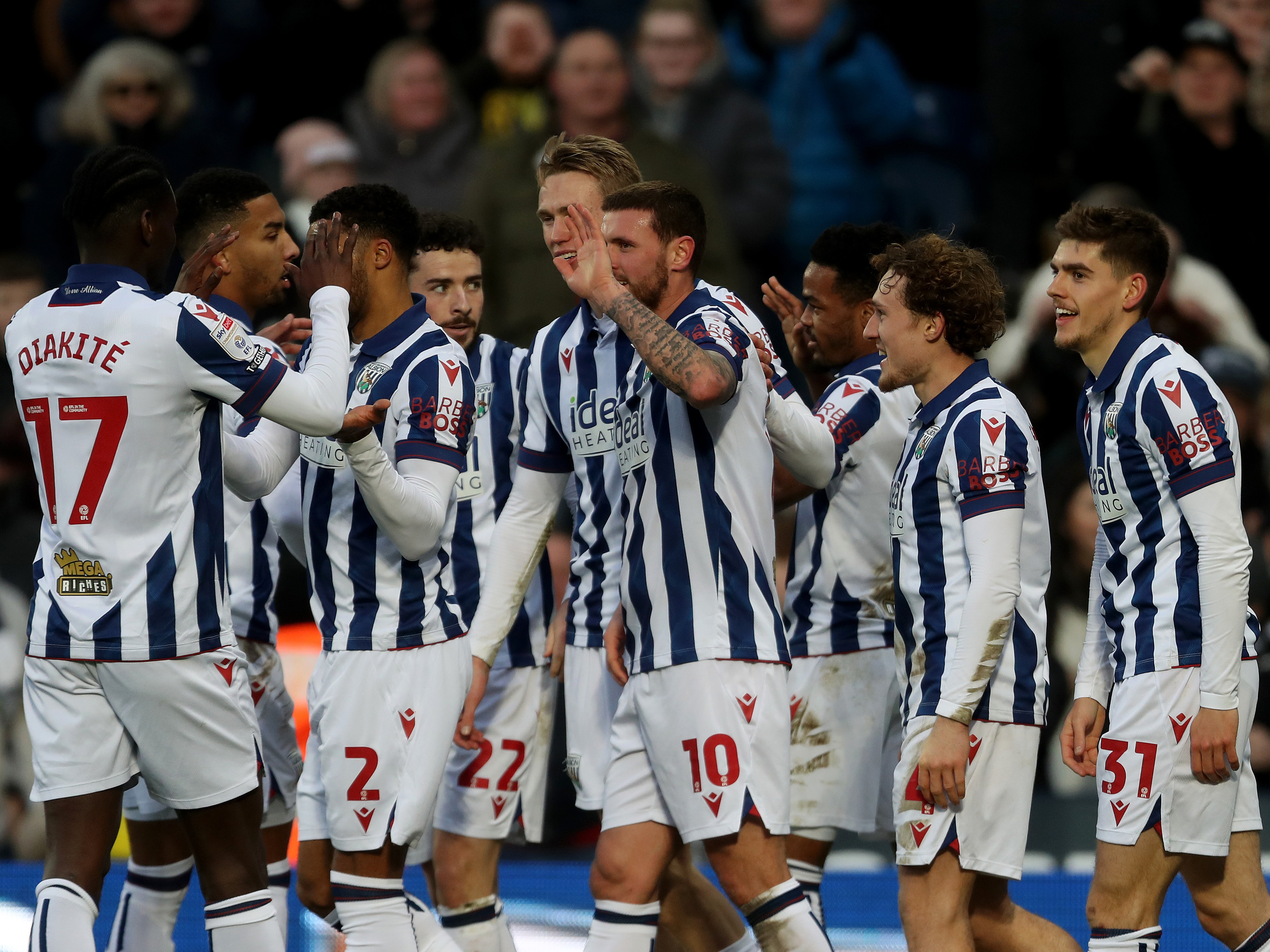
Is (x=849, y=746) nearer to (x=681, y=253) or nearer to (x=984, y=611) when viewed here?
(x=984, y=611)

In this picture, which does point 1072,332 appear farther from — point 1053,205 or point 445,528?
point 1053,205

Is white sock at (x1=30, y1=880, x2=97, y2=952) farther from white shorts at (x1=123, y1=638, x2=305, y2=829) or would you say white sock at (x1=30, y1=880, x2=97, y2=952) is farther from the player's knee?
white shorts at (x1=123, y1=638, x2=305, y2=829)

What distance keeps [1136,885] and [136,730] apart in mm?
2696

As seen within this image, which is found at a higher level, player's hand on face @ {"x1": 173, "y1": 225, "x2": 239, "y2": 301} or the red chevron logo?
player's hand on face @ {"x1": 173, "y1": 225, "x2": 239, "y2": 301}

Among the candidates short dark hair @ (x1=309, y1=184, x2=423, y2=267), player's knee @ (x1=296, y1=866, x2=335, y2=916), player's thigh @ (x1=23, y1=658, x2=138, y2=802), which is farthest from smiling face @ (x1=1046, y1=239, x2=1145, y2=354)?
player's thigh @ (x1=23, y1=658, x2=138, y2=802)

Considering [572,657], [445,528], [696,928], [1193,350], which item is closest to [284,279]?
[445,528]

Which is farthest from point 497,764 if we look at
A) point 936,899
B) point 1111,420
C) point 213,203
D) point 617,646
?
point 1111,420

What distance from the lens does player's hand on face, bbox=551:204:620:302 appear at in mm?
4410

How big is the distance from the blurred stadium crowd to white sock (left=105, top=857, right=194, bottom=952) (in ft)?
14.2

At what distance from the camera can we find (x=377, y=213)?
197 inches

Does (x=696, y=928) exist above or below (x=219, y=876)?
below

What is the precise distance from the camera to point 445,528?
5191 mm

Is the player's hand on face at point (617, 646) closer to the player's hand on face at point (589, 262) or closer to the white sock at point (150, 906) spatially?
the player's hand on face at point (589, 262)

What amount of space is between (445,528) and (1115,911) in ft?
7.33
